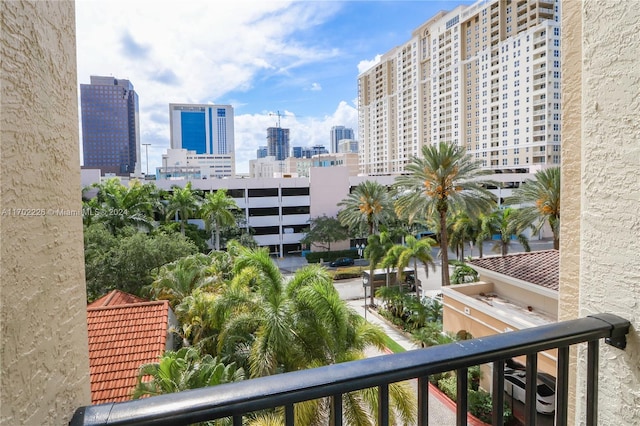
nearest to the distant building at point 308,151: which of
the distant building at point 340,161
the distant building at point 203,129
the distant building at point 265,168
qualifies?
the distant building at point 203,129

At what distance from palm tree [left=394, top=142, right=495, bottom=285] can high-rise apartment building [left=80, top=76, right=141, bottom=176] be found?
67.9m

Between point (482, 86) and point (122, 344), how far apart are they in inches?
2121

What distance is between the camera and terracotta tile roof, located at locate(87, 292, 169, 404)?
7.60 meters

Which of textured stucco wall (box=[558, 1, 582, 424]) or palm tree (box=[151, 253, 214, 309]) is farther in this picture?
palm tree (box=[151, 253, 214, 309])

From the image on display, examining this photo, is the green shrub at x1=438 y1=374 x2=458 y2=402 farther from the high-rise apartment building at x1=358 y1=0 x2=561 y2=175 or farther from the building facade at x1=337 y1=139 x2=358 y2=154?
the building facade at x1=337 y1=139 x2=358 y2=154

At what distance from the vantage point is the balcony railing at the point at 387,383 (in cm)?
94

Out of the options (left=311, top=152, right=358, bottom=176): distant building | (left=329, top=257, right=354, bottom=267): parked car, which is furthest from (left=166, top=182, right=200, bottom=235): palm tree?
(left=311, top=152, right=358, bottom=176): distant building

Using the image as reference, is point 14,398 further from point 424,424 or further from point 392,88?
point 392,88

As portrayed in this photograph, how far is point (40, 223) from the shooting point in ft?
2.93

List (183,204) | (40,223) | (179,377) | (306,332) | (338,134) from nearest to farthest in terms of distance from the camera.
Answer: (40,223)
(179,377)
(306,332)
(183,204)
(338,134)

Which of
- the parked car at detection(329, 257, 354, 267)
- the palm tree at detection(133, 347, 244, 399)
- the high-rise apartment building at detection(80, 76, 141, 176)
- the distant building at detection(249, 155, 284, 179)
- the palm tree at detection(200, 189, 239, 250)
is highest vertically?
the high-rise apartment building at detection(80, 76, 141, 176)

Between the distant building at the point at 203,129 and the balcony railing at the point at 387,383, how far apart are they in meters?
97.9

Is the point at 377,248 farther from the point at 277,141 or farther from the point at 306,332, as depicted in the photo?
the point at 277,141

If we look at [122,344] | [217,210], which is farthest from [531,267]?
[217,210]
